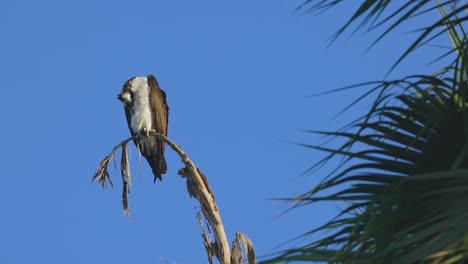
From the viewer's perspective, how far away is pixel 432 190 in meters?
2.61

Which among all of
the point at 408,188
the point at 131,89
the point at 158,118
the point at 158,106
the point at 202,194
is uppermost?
the point at 131,89

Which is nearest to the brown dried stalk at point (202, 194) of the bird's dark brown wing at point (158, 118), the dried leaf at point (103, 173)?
the dried leaf at point (103, 173)

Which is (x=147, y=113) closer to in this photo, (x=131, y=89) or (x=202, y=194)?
(x=131, y=89)

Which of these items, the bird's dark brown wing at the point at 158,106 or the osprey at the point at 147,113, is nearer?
the osprey at the point at 147,113

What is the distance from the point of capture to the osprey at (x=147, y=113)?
931cm

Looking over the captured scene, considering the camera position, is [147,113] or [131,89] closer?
[147,113]

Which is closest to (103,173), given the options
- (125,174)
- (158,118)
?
(125,174)

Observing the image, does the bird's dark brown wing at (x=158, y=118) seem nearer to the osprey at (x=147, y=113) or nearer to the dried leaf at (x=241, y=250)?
the osprey at (x=147, y=113)

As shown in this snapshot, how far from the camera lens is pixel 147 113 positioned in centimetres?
977

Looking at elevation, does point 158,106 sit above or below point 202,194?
above

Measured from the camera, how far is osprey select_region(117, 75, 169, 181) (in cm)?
931

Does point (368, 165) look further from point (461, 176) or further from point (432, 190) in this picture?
point (461, 176)

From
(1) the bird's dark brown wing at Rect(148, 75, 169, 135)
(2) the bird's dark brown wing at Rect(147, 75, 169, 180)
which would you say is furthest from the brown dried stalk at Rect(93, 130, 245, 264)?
(1) the bird's dark brown wing at Rect(148, 75, 169, 135)

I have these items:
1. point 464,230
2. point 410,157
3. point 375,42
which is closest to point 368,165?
point 410,157
